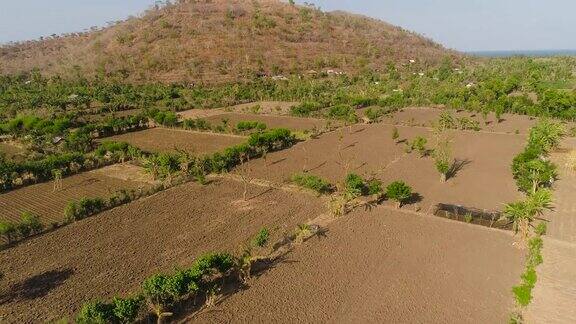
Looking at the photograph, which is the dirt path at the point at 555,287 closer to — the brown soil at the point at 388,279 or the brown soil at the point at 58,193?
the brown soil at the point at 388,279

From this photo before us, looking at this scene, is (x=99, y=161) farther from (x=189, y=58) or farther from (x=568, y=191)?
(x=189, y=58)

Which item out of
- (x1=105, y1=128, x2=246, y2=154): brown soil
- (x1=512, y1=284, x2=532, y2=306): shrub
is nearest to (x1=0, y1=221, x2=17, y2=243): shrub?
(x1=105, y1=128, x2=246, y2=154): brown soil

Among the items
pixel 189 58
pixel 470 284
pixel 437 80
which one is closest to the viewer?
pixel 470 284

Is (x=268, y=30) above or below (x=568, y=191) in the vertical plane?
above

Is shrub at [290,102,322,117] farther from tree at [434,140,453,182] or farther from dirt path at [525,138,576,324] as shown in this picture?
dirt path at [525,138,576,324]

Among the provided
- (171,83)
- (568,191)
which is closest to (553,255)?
(568,191)

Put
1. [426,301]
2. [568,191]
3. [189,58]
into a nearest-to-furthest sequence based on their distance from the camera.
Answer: [426,301] → [568,191] → [189,58]

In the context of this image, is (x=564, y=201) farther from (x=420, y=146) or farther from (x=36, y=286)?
(x=36, y=286)
